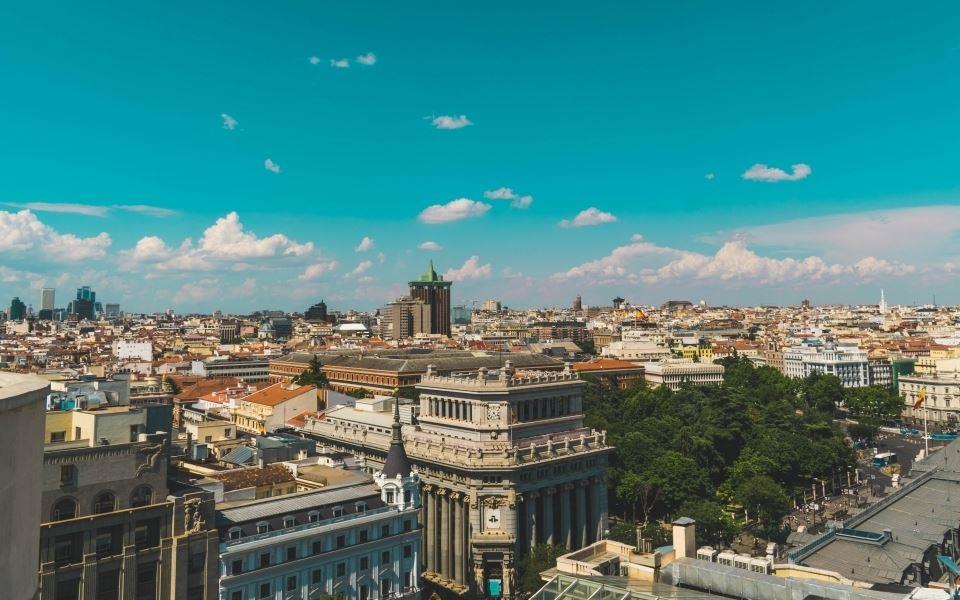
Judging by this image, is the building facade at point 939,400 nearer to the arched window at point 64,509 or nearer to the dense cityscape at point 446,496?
the dense cityscape at point 446,496

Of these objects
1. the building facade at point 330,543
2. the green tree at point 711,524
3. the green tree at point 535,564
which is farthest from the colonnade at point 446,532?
the green tree at point 711,524

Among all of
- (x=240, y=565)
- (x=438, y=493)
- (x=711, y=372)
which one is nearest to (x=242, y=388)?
(x=438, y=493)

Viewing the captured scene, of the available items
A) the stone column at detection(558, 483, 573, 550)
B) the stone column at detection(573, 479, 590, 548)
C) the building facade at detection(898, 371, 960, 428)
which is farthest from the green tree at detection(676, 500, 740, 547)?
the building facade at detection(898, 371, 960, 428)

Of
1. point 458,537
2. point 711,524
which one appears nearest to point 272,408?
point 458,537

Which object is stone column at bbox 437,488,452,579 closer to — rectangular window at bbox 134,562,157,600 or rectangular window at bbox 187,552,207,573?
rectangular window at bbox 187,552,207,573

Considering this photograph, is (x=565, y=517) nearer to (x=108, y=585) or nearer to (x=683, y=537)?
(x=683, y=537)

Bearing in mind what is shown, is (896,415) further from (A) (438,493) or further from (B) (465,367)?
(A) (438,493)

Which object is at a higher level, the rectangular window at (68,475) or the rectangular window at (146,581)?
the rectangular window at (68,475)
